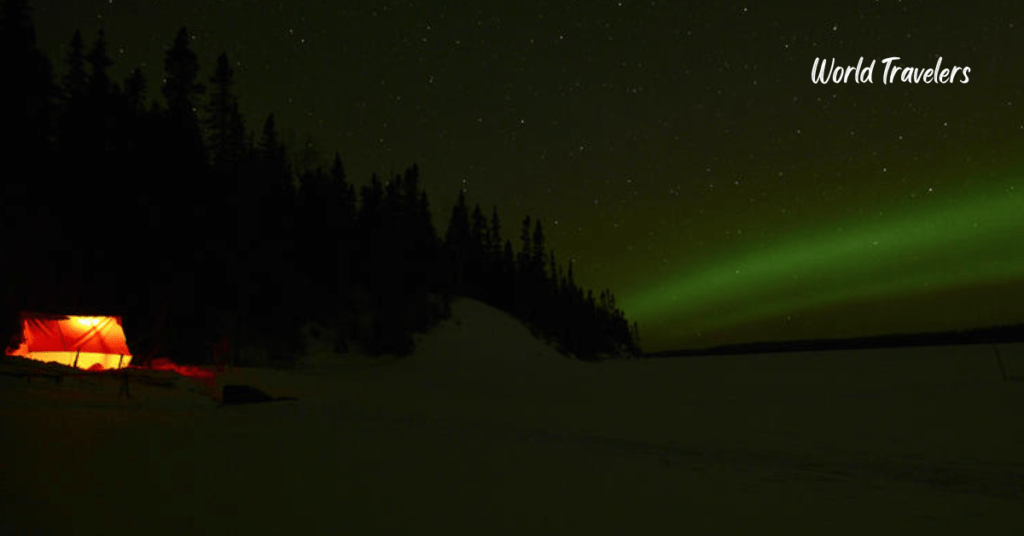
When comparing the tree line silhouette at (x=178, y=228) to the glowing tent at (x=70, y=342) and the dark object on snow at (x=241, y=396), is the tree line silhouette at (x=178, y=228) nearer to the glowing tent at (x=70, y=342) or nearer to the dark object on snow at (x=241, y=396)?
the glowing tent at (x=70, y=342)

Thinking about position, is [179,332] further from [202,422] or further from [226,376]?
[202,422]

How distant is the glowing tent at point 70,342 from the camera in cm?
1962

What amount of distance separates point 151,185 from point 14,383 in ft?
80.3

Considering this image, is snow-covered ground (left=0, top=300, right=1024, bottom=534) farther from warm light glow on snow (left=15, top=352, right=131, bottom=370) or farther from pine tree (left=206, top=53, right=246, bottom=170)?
pine tree (left=206, top=53, right=246, bottom=170)

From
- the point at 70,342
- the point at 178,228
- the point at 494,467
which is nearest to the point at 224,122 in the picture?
the point at 178,228

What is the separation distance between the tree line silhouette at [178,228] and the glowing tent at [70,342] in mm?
4128

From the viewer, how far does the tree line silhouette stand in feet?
97.3

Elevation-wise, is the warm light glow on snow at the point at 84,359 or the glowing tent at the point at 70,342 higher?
the glowing tent at the point at 70,342

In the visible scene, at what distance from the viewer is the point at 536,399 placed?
69.8ft

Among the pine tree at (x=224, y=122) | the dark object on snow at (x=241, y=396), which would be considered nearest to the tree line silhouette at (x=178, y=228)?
the pine tree at (x=224, y=122)

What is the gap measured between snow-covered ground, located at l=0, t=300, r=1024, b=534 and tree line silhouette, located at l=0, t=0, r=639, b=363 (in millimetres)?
16717

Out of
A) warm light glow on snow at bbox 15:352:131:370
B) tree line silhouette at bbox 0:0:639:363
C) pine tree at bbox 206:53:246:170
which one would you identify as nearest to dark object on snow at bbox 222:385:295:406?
warm light glow on snow at bbox 15:352:131:370

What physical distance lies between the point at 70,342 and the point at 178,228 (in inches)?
636

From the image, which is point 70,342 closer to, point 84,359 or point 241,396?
point 84,359
